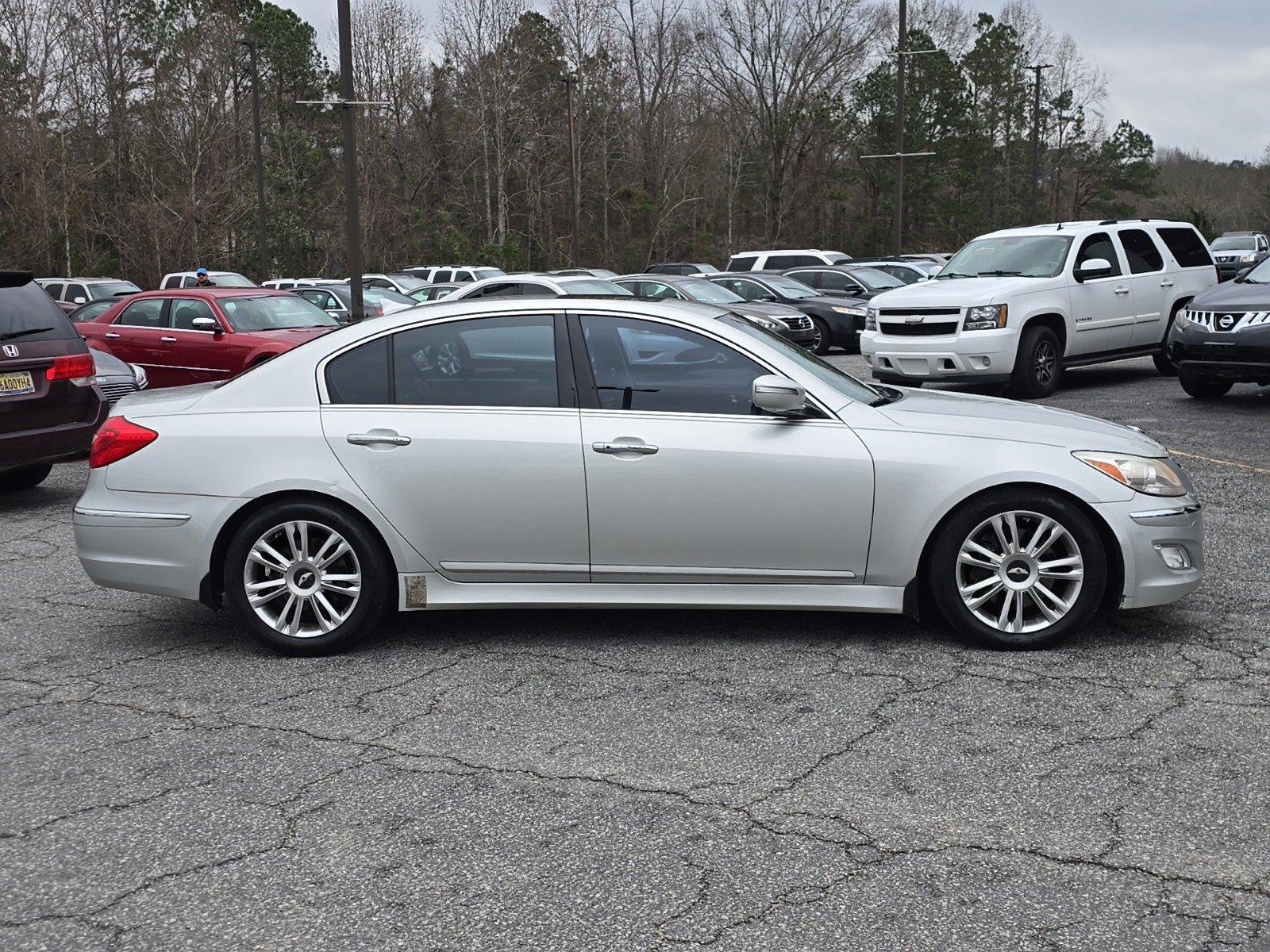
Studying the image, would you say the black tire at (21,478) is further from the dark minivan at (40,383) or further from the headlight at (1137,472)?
the headlight at (1137,472)

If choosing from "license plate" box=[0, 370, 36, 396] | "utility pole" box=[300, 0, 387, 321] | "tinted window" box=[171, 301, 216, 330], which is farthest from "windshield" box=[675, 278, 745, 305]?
"license plate" box=[0, 370, 36, 396]

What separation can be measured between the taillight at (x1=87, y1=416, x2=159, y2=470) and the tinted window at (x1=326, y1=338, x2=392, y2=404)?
82 centimetres

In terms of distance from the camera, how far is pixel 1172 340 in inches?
499

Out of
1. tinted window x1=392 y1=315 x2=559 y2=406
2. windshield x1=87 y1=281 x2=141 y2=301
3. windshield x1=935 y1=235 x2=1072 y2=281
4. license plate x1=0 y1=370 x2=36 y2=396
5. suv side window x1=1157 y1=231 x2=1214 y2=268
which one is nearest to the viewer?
tinted window x1=392 y1=315 x2=559 y2=406

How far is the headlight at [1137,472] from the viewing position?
5.21 metres

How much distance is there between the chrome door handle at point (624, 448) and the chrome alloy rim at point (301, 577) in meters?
1.15

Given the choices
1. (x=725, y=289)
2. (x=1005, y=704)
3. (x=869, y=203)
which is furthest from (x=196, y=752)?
(x=869, y=203)

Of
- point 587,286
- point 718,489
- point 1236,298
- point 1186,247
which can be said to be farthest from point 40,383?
point 1186,247

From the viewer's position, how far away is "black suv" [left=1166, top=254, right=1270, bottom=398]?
11.8 metres

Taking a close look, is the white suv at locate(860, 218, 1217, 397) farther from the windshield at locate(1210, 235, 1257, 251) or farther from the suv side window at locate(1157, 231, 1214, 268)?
the windshield at locate(1210, 235, 1257, 251)

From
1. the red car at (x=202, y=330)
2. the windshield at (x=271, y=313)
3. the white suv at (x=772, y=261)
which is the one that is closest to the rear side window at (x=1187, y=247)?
the red car at (x=202, y=330)

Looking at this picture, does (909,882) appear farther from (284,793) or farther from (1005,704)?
(284,793)

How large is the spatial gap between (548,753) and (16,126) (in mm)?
45131

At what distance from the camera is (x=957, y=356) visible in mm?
13492
